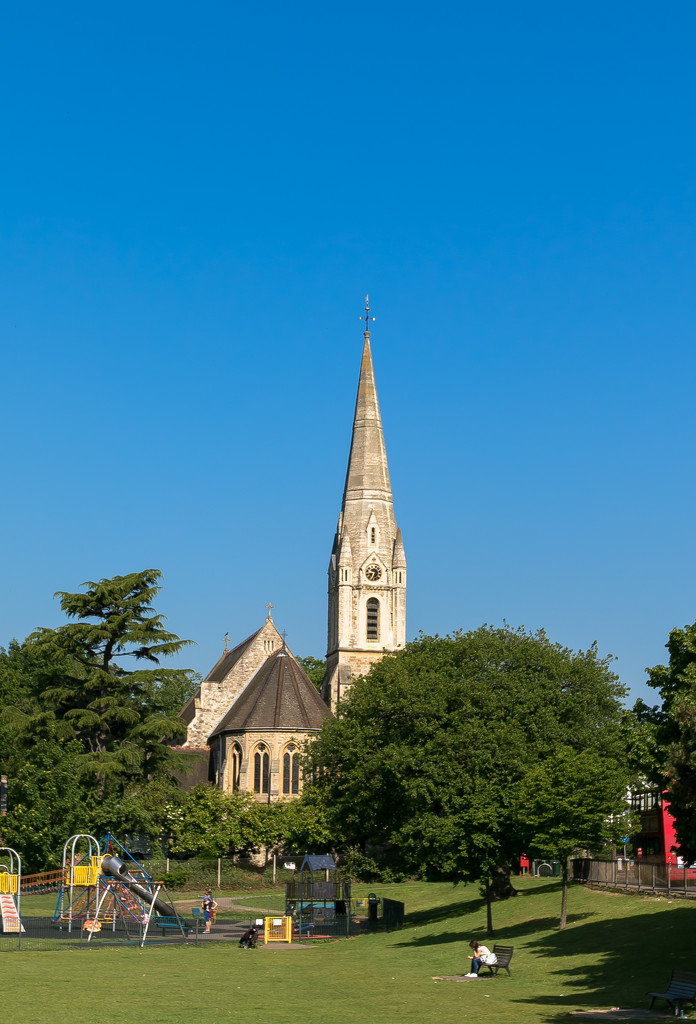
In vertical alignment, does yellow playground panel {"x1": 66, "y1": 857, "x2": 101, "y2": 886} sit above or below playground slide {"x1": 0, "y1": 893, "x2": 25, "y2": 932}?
above

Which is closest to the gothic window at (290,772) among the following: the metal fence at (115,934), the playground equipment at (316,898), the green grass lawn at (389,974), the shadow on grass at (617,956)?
the playground equipment at (316,898)

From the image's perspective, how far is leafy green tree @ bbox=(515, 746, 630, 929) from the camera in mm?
35312

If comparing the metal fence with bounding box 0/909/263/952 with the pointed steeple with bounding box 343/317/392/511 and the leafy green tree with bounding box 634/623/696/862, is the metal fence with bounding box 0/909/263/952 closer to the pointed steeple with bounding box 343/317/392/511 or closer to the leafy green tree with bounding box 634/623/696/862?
the leafy green tree with bounding box 634/623/696/862

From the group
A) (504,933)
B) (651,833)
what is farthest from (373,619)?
(504,933)

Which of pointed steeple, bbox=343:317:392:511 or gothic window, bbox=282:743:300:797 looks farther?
pointed steeple, bbox=343:317:392:511

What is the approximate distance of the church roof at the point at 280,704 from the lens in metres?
75.2

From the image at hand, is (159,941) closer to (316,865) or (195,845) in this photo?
(316,865)

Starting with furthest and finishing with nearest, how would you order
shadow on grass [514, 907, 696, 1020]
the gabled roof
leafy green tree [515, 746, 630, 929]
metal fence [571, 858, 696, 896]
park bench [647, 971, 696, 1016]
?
Result: 1. the gabled roof
2. metal fence [571, 858, 696, 896]
3. leafy green tree [515, 746, 630, 929]
4. shadow on grass [514, 907, 696, 1020]
5. park bench [647, 971, 696, 1016]

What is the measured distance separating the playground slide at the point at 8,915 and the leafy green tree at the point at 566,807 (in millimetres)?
16530

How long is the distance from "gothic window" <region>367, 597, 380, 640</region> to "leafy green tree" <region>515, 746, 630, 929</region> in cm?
5495

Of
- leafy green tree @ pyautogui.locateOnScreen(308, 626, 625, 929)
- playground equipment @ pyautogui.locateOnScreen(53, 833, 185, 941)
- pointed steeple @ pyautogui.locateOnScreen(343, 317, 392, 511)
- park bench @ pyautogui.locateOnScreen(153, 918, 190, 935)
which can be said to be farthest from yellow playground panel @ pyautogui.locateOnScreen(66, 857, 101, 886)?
pointed steeple @ pyautogui.locateOnScreen(343, 317, 392, 511)

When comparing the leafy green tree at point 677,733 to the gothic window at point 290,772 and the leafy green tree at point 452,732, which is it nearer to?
the leafy green tree at point 452,732

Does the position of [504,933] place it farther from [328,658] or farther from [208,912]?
[328,658]

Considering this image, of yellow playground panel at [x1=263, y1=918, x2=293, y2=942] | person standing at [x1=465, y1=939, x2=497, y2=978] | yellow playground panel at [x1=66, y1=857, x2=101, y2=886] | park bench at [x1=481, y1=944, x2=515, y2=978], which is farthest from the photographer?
yellow playground panel at [x1=66, y1=857, x2=101, y2=886]
